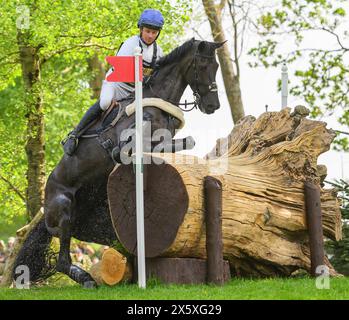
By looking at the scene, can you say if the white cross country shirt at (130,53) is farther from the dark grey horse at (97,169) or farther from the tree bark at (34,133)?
the tree bark at (34,133)

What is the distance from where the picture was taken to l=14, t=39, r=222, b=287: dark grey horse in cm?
973

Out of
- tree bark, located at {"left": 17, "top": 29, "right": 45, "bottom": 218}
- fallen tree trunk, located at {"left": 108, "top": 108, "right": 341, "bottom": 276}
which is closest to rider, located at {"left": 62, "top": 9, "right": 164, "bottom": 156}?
fallen tree trunk, located at {"left": 108, "top": 108, "right": 341, "bottom": 276}

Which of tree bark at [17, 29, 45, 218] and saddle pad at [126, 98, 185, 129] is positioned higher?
tree bark at [17, 29, 45, 218]

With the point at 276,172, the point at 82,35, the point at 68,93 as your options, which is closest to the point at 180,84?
the point at 276,172

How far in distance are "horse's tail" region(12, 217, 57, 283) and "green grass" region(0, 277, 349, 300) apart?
163cm

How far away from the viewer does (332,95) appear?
21406 mm

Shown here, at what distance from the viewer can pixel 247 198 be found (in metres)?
9.86

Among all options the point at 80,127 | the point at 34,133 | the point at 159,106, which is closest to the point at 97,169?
the point at 80,127

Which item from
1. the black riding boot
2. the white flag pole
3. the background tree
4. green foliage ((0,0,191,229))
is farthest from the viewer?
green foliage ((0,0,191,229))

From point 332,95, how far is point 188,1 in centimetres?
458

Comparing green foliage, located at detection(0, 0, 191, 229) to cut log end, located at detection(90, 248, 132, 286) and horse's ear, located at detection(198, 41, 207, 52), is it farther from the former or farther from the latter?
cut log end, located at detection(90, 248, 132, 286)

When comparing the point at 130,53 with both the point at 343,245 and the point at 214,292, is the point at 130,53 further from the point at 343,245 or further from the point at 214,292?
the point at 343,245

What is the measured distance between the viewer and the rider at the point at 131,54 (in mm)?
9844

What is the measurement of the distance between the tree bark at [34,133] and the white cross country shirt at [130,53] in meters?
8.71
